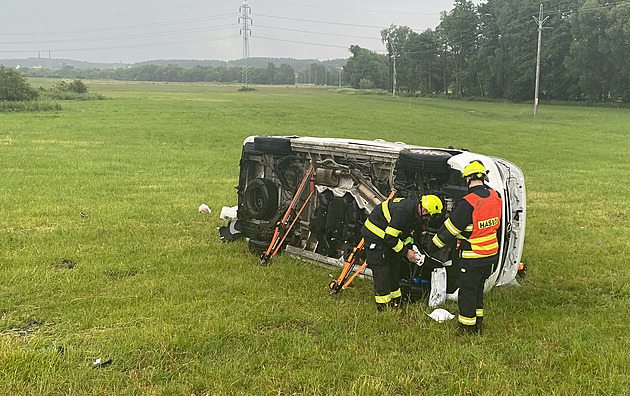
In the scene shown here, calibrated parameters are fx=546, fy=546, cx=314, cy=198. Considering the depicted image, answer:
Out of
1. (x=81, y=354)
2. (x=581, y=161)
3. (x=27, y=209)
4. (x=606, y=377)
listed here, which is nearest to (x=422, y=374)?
(x=606, y=377)

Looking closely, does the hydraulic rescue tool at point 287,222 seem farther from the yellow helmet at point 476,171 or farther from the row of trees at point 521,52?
the row of trees at point 521,52

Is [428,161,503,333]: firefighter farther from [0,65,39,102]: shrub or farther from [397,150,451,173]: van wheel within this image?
[0,65,39,102]: shrub

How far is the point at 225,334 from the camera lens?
5.28 meters

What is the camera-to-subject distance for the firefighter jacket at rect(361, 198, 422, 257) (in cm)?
590

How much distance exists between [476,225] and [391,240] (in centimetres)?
95

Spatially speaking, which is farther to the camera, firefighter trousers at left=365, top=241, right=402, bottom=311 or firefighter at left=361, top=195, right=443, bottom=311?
firefighter trousers at left=365, top=241, right=402, bottom=311

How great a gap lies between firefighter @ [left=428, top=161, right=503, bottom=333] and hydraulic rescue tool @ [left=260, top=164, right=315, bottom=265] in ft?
8.72

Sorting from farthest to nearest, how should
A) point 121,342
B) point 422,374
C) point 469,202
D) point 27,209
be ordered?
1. point 27,209
2. point 469,202
3. point 121,342
4. point 422,374

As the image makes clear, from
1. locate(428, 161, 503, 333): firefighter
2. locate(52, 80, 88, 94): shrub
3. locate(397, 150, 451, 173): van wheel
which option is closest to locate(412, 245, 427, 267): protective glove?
locate(428, 161, 503, 333): firefighter

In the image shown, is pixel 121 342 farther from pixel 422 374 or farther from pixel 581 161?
pixel 581 161

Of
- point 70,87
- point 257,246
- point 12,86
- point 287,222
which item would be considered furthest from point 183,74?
point 287,222

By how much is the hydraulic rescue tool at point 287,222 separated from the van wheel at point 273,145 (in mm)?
484

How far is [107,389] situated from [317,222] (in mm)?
3784

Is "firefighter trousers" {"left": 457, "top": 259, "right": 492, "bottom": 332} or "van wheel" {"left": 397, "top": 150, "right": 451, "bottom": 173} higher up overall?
"van wheel" {"left": 397, "top": 150, "right": 451, "bottom": 173}
